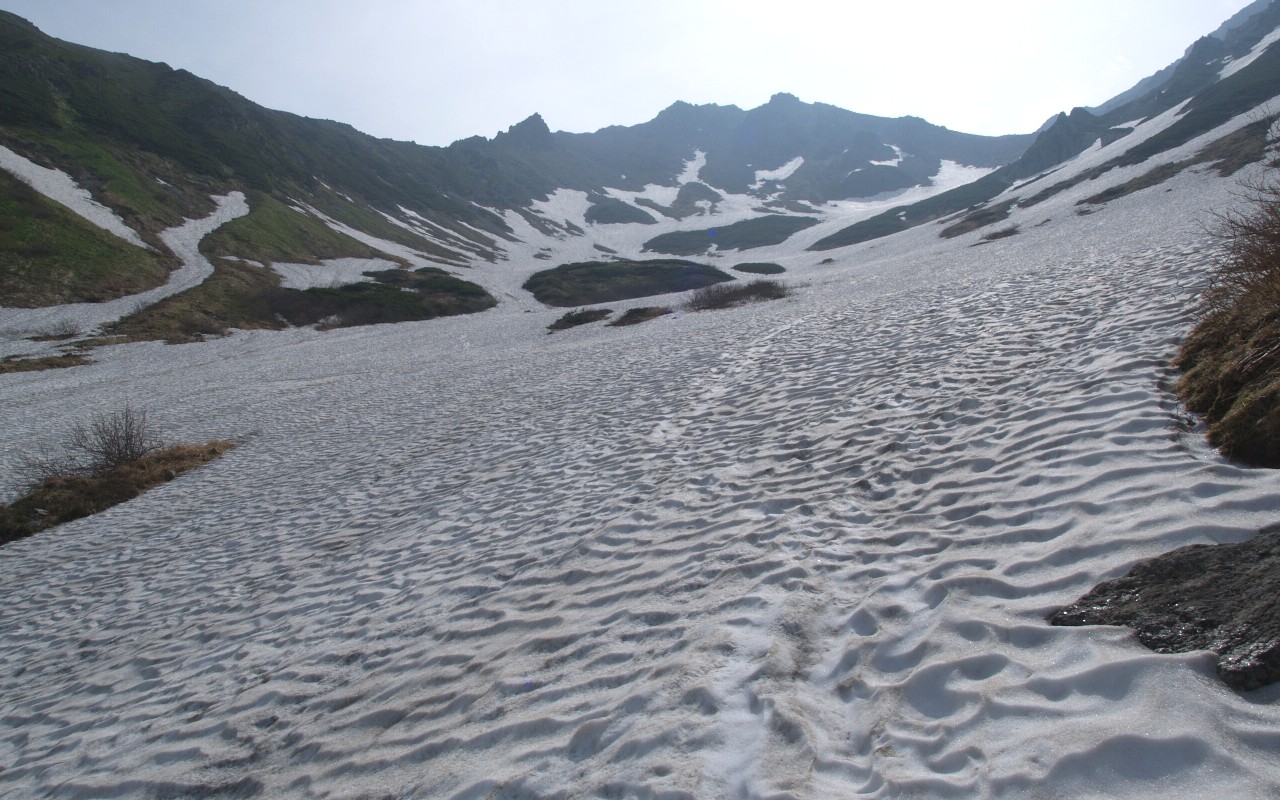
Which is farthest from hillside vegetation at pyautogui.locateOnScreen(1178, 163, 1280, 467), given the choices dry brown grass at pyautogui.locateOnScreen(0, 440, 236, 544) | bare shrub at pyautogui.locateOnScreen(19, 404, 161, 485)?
bare shrub at pyautogui.locateOnScreen(19, 404, 161, 485)

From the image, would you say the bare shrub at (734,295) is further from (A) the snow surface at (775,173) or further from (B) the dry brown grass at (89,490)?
A: (A) the snow surface at (775,173)

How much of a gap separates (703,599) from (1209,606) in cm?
348

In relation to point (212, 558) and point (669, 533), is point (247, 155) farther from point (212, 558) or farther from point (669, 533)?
point (669, 533)

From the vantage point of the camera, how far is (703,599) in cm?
557

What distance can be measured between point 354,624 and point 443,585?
1.02 metres

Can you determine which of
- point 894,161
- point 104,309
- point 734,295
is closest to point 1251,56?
point 894,161

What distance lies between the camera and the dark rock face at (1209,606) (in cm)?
319

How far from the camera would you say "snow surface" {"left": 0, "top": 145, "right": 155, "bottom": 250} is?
164ft

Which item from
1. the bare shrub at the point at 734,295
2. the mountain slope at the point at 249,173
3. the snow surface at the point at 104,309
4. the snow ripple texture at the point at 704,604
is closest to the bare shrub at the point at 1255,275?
the snow ripple texture at the point at 704,604

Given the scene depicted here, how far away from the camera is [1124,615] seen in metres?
3.86

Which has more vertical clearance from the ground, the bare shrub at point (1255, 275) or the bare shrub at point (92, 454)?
the bare shrub at point (92, 454)

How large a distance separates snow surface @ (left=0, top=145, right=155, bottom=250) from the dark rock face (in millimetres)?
64700

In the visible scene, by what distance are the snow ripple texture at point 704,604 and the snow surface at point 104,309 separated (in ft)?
108

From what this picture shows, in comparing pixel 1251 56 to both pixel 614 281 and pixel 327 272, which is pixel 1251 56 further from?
pixel 327 272
